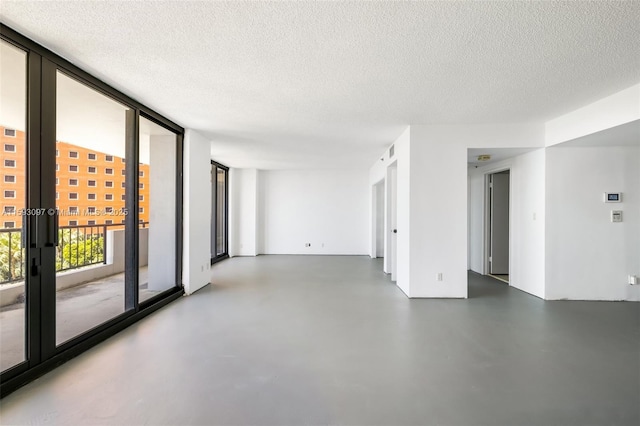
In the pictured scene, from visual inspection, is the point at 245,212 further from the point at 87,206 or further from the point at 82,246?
the point at 87,206

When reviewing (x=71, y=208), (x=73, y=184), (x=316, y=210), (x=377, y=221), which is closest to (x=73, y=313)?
(x=71, y=208)

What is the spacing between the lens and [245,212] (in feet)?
29.7

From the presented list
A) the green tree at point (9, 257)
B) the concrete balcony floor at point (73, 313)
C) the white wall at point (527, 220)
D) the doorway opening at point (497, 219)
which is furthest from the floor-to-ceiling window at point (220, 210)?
the white wall at point (527, 220)

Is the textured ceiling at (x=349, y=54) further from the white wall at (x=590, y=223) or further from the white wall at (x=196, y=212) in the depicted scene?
the white wall at (x=590, y=223)

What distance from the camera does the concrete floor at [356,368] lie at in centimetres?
190

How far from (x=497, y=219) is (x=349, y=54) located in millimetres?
5115

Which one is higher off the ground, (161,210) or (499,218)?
(161,210)

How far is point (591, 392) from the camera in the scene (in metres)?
2.13

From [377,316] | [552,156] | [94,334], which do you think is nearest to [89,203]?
[94,334]

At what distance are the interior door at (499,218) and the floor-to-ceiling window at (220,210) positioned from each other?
21.5 ft

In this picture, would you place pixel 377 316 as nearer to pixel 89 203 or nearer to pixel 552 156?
pixel 552 156

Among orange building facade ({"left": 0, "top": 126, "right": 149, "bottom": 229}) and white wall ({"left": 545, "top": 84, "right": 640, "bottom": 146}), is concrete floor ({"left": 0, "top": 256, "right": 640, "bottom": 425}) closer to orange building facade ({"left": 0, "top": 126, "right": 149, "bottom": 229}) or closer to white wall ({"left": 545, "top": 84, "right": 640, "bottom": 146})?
orange building facade ({"left": 0, "top": 126, "right": 149, "bottom": 229})

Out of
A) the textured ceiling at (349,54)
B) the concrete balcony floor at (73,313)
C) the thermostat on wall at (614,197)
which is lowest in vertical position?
the concrete balcony floor at (73,313)

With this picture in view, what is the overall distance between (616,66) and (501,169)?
3.00 metres
